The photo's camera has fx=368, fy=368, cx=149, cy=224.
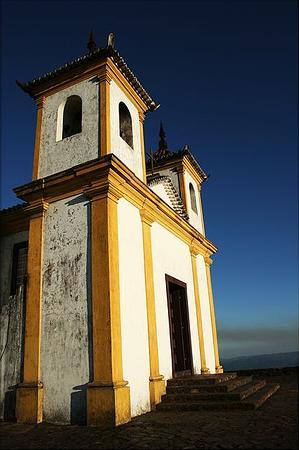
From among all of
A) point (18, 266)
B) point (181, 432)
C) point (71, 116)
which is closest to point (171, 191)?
point (71, 116)

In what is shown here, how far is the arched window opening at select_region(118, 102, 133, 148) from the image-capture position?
9914 mm

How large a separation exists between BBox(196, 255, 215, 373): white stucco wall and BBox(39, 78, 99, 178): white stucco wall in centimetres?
627

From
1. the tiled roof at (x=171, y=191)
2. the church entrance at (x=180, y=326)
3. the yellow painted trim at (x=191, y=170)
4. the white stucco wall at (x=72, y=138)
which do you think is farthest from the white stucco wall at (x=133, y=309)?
the yellow painted trim at (x=191, y=170)

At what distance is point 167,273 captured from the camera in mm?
10055

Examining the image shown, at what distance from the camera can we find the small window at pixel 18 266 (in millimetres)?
9492

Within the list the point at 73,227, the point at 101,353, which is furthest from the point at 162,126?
the point at 101,353

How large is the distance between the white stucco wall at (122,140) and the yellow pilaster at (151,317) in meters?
1.33

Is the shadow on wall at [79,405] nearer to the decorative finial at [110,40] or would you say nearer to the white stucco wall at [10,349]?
the white stucco wall at [10,349]

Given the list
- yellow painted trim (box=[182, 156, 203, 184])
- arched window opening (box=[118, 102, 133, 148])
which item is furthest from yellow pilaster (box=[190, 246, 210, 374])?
arched window opening (box=[118, 102, 133, 148])

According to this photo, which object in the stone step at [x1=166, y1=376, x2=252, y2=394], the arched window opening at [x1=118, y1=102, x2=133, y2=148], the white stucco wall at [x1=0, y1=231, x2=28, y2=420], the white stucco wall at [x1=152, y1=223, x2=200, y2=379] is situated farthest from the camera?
the arched window opening at [x1=118, y1=102, x2=133, y2=148]

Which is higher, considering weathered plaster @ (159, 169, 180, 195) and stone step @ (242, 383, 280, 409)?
weathered plaster @ (159, 169, 180, 195)

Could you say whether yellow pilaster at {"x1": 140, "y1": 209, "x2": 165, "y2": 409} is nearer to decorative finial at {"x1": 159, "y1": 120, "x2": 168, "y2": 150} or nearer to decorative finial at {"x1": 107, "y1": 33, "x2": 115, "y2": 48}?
decorative finial at {"x1": 107, "y1": 33, "x2": 115, "y2": 48}

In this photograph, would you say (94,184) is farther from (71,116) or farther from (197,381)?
(197,381)

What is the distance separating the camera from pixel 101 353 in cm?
652
